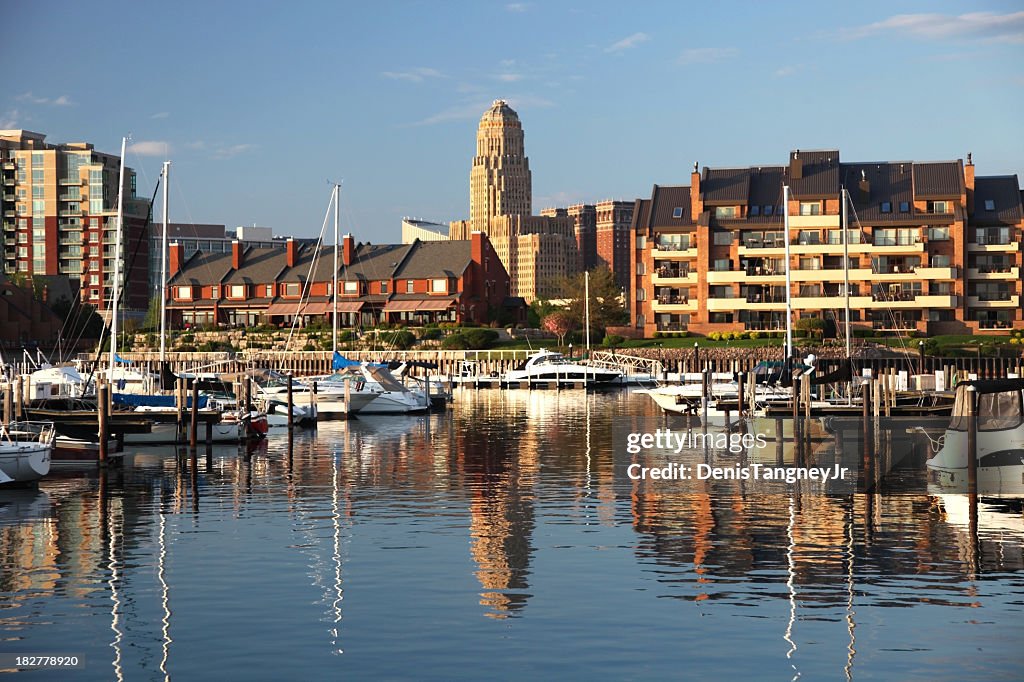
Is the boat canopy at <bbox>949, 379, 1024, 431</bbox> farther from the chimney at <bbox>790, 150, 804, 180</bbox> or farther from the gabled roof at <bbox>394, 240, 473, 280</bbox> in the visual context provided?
the gabled roof at <bbox>394, 240, 473, 280</bbox>

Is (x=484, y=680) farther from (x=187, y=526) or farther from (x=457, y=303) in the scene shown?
(x=457, y=303)

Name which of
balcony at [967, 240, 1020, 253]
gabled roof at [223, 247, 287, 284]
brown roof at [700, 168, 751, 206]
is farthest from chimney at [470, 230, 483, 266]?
balcony at [967, 240, 1020, 253]

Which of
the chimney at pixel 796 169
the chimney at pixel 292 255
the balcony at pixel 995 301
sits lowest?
the balcony at pixel 995 301

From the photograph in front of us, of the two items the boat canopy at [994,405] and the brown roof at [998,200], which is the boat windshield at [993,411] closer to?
the boat canopy at [994,405]

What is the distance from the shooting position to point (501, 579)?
2642cm

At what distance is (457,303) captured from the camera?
5669 inches

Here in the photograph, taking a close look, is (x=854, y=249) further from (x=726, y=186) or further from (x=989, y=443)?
(x=989, y=443)

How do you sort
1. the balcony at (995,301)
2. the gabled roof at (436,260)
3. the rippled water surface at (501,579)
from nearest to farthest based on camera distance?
the rippled water surface at (501,579) < the balcony at (995,301) < the gabled roof at (436,260)

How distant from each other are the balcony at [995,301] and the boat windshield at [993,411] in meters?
94.7

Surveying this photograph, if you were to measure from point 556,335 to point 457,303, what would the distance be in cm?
1136

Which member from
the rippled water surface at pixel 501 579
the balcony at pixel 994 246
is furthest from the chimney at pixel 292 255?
the rippled water surface at pixel 501 579

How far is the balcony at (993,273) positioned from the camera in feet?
417

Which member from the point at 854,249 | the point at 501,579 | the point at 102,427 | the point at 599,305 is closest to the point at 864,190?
the point at 854,249

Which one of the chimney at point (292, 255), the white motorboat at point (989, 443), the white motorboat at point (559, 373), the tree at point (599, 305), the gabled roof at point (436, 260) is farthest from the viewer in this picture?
the chimney at point (292, 255)
